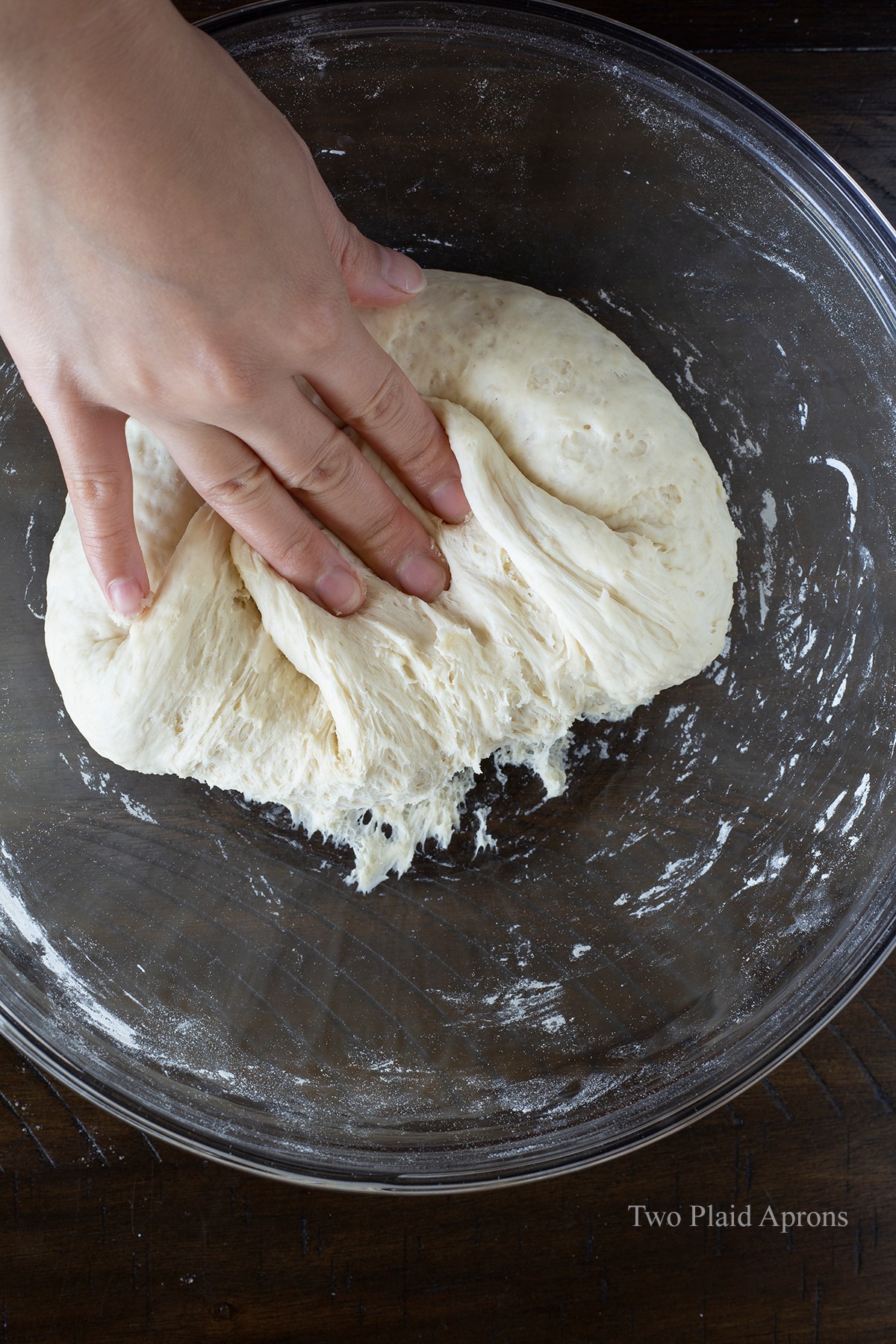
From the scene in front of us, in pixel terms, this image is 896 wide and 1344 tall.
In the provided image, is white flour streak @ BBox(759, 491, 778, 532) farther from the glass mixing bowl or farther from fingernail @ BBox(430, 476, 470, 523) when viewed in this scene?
fingernail @ BBox(430, 476, 470, 523)

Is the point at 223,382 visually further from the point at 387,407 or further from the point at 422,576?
the point at 422,576

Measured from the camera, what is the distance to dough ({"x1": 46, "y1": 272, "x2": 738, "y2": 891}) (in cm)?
76

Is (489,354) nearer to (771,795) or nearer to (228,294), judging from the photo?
(228,294)

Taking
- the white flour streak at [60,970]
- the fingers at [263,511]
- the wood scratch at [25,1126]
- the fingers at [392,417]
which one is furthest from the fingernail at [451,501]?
the wood scratch at [25,1126]

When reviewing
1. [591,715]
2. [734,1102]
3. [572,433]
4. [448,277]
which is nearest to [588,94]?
[448,277]

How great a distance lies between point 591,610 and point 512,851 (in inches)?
12.5

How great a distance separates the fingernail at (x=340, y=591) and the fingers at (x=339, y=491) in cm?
2

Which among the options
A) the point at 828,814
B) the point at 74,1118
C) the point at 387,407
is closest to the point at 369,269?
the point at 387,407

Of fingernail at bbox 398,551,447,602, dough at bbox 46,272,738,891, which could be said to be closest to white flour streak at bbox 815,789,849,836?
dough at bbox 46,272,738,891

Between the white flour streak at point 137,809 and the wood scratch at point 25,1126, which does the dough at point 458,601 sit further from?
the wood scratch at point 25,1126

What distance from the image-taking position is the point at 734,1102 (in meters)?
1.00

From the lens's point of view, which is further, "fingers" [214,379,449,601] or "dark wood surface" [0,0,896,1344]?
"dark wood surface" [0,0,896,1344]

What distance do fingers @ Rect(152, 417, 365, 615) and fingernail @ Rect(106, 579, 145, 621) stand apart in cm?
10

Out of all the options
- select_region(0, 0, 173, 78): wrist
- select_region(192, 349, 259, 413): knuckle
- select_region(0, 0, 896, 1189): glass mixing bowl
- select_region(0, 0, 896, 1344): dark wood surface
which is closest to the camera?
select_region(0, 0, 173, 78): wrist
